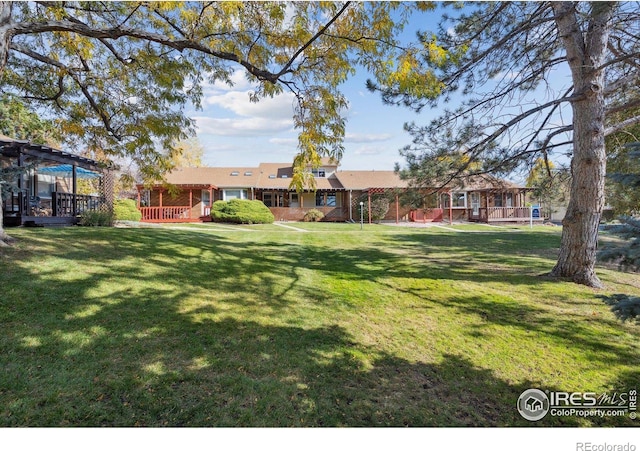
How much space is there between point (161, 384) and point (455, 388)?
2484mm

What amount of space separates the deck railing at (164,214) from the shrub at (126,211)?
1128 millimetres

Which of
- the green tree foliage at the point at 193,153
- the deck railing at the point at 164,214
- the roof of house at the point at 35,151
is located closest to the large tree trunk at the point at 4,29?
the roof of house at the point at 35,151

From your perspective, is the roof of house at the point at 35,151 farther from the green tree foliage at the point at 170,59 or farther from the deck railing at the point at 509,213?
the deck railing at the point at 509,213

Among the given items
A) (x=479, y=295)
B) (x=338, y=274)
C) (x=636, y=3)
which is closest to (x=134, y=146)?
(x=338, y=274)

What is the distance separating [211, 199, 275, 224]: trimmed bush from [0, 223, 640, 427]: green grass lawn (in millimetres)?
13639

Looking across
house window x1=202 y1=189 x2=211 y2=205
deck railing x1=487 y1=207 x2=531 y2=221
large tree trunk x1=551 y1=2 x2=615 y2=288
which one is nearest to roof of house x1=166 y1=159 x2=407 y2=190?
house window x1=202 y1=189 x2=211 y2=205

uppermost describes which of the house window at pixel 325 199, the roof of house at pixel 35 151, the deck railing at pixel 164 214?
the roof of house at pixel 35 151

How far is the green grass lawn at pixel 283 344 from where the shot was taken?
2387 mm

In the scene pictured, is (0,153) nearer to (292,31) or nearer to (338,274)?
(292,31)

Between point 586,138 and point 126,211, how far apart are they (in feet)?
71.3

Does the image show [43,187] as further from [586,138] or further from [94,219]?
[586,138]

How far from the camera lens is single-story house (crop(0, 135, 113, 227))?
10.1m

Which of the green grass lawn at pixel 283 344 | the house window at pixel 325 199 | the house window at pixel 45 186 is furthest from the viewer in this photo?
the house window at pixel 325 199

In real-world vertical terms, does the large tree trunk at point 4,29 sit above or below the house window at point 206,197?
above
